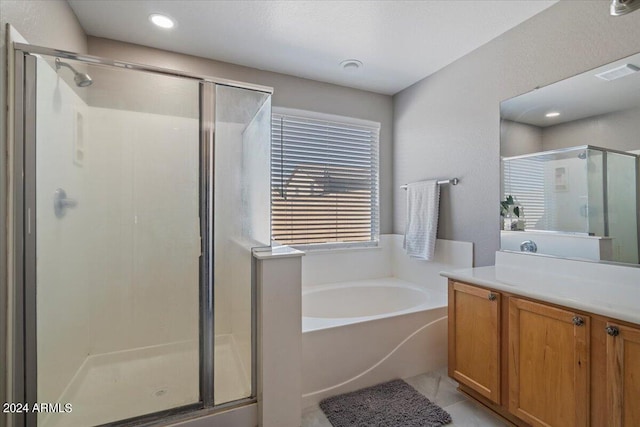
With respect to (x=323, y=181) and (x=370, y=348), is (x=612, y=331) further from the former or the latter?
(x=323, y=181)

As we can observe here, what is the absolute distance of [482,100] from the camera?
228 centimetres

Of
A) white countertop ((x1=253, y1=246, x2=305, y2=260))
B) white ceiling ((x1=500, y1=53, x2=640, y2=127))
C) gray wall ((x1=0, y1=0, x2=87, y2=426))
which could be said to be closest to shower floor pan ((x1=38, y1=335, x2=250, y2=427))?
gray wall ((x1=0, y1=0, x2=87, y2=426))

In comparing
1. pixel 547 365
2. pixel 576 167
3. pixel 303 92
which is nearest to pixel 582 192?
pixel 576 167

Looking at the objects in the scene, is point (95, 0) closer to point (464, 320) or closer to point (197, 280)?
point (197, 280)

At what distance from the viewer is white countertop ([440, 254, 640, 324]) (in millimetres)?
1187

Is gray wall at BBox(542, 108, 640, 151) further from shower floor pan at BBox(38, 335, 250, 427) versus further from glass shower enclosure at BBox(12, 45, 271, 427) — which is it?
shower floor pan at BBox(38, 335, 250, 427)

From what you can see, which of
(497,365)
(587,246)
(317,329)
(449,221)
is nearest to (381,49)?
(449,221)

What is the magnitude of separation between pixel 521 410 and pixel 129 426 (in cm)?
189

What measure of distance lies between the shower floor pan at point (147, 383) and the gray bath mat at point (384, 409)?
551 mm

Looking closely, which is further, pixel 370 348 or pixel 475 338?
pixel 370 348

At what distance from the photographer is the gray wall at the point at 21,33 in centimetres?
120

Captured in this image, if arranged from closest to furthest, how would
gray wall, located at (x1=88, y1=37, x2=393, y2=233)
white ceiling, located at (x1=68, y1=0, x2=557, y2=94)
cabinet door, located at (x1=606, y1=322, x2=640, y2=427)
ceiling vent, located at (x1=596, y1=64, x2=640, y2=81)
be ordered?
1. cabinet door, located at (x1=606, y1=322, x2=640, y2=427)
2. ceiling vent, located at (x1=596, y1=64, x2=640, y2=81)
3. white ceiling, located at (x1=68, y1=0, x2=557, y2=94)
4. gray wall, located at (x1=88, y1=37, x2=393, y2=233)

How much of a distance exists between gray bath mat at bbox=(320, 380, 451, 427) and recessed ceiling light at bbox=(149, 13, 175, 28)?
2.61 m

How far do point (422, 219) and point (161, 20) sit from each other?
8.16 feet
